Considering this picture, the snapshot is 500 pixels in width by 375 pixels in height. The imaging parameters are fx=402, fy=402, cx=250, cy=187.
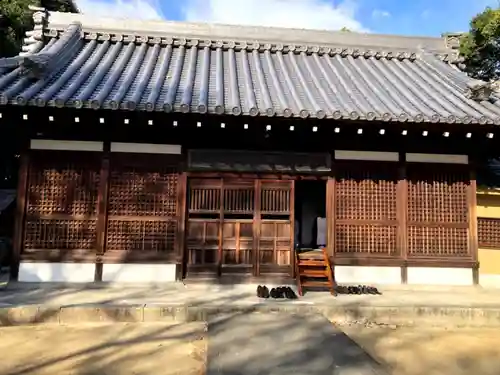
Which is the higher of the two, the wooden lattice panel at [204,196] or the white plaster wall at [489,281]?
the wooden lattice panel at [204,196]

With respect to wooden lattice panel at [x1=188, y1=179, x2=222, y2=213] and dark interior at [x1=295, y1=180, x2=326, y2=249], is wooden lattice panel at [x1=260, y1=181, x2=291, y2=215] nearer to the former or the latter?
wooden lattice panel at [x1=188, y1=179, x2=222, y2=213]

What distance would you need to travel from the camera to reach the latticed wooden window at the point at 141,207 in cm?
753

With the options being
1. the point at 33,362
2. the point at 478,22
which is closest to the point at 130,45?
the point at 33,362

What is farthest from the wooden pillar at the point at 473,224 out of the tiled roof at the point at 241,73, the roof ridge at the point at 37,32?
the roof ridge at the point at 37,32

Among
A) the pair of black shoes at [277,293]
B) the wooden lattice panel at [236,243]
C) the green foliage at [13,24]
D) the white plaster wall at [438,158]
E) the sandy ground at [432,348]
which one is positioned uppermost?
the green foliage at [13,24]

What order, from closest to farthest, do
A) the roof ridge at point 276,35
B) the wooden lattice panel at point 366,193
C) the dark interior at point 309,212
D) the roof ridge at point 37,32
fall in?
the wooden lattice panel at point 366,193, the roof ridge at point 37,32, the roof ridge at point 276,35, the dark interior at point 309,212

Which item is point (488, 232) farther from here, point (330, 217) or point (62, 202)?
point (62, 202)

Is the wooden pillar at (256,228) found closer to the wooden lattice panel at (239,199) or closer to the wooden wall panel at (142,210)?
the wooden lattice panel at (239,199)

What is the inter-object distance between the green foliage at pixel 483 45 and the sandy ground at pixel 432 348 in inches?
Result: 543

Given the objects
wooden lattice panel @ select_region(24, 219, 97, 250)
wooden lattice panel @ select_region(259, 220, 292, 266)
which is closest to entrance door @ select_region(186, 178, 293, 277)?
wooden lattice panel @ select_region(259, 220, 292, 266)

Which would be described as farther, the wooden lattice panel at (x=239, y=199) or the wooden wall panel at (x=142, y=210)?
the wooden lattice panel at (x=239, y=199)

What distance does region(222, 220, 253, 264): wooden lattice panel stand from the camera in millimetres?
7754

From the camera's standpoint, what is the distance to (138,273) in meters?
7.47

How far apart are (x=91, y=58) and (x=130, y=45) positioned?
1379 millimetres
